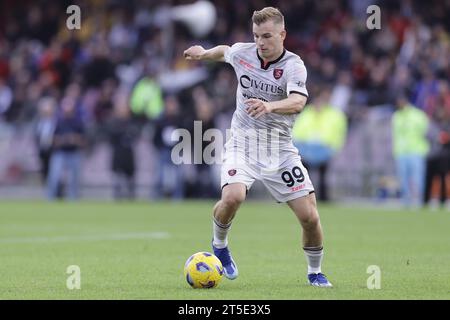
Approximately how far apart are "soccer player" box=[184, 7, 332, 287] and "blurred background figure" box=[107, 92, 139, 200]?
53.0ft

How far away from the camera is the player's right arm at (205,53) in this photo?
10.1m

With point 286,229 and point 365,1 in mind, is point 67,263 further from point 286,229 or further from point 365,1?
point 365,1

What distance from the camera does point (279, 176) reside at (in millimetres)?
9766

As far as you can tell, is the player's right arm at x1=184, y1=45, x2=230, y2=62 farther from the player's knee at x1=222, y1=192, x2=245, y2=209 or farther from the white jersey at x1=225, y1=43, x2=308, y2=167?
the player's knee at x1=222, y1=192, x2=245, y2=209

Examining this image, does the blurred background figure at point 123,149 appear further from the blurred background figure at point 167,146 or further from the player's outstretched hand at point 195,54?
the player's outstretched hand at point 195,54

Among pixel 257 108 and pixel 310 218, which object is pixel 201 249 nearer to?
pixel 310 218

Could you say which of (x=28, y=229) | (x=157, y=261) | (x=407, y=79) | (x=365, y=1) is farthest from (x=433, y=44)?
(x=157, y=261)

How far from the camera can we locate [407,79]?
26.3 metres

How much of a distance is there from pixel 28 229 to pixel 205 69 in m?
12.9

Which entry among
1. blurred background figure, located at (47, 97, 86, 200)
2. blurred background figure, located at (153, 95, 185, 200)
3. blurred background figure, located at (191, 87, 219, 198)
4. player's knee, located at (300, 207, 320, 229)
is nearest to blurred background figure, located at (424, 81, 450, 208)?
blurred background figure, located at (191, 87, 219, 198)

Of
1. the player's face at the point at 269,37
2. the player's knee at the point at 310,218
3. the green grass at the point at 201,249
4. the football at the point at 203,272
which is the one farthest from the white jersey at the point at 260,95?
the green grass at the point at 201,249

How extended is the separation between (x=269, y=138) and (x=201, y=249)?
3917 millimetres

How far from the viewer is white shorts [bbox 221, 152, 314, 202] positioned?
970 centimetres

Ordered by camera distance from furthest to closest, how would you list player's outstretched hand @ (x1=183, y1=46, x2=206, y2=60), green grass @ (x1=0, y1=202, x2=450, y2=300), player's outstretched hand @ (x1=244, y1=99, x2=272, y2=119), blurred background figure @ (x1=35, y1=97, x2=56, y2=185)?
blurred background figure @ (x1=35, y1=97, x2=56, y2=185) → player's outstretched hand @ (x1=183, y1=46, x2=206, y2=60) → green grass @ (x1=0, y1=202, x2=450, y2=300) → player's outstretched hand @ (x1=244, y1=99, x2=272, y2=119)
